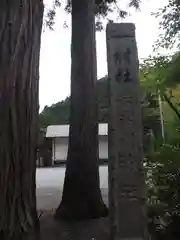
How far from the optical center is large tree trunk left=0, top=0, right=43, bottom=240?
12.1 feet

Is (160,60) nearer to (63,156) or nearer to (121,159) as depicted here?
(121,159)

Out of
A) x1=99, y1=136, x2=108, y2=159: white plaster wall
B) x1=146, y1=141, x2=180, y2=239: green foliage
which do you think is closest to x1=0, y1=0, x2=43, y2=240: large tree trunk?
x1=146, y1=141, x2=180, y2=239: green foliage

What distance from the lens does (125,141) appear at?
4.57 meters

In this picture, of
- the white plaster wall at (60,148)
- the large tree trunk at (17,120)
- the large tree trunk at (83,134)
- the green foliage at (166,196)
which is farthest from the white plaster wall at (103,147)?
the large tree trunk at (17,120)

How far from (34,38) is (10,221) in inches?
75.0

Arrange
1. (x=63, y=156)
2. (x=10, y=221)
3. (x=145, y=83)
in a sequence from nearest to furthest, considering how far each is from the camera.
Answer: (x=10, y=221)
(x=145, y=83)
(x=63, y=156)

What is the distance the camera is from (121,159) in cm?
455

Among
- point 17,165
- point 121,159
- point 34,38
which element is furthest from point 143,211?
point 34,38

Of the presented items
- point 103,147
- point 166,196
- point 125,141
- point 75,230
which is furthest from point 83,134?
point 103,147

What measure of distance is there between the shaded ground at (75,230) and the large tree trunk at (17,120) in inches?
114

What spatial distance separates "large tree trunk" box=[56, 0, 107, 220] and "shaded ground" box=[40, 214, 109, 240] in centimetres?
37

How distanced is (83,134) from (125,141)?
3.90m

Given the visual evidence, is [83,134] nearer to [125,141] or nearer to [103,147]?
[125,141]

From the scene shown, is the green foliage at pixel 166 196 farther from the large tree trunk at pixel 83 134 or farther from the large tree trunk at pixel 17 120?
the large tree trunk at pixel 83 134
